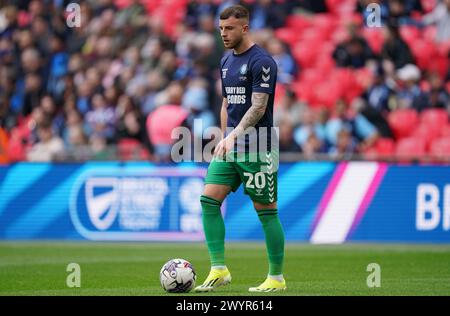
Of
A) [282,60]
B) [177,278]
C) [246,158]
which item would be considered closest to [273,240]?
[246,158]

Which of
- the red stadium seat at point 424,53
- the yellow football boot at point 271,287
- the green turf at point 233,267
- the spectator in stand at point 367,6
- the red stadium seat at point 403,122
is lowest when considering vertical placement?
the green turf at point 233,267

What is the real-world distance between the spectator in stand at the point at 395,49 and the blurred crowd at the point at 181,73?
0.06 feet

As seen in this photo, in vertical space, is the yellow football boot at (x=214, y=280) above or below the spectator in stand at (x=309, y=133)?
below

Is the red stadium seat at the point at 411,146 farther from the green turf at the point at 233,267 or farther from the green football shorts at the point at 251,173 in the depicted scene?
the green football shorts at the point at 251,173

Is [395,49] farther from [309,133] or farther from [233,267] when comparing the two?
[233,267]

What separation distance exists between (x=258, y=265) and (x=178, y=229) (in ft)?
14.1

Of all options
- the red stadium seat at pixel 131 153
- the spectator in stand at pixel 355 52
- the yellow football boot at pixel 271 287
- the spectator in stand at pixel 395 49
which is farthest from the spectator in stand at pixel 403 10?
the yellow football boot at pixel 271 287

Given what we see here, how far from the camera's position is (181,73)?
20.5 m

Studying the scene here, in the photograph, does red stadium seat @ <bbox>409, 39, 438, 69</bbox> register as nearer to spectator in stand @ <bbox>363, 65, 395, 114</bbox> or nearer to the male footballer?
spectator in stand @ <bbox>363, 65, 395, 114</bbox>

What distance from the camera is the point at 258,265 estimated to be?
43.6 feet

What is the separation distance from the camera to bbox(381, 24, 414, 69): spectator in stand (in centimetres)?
1973

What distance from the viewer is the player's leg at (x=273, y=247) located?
395 inches

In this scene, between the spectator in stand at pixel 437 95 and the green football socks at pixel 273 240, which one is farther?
the spectator in stand at pixel 437 95
